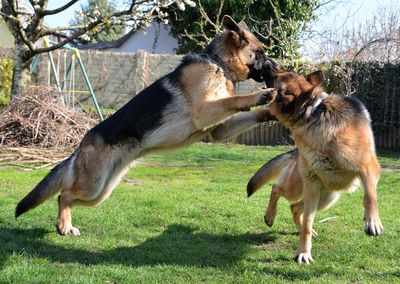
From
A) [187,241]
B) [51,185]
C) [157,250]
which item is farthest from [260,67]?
[51,185]

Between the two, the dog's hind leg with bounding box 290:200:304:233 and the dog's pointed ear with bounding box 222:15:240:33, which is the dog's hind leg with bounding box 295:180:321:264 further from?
the dog's pointed ear with bounding box 222:15:240:33

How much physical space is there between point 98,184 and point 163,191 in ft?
9.06

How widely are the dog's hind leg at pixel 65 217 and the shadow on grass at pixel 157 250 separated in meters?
0.26

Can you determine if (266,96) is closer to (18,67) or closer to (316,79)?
(316,79)

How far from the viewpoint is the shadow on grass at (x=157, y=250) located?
509 centimetres

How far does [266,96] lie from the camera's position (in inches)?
205

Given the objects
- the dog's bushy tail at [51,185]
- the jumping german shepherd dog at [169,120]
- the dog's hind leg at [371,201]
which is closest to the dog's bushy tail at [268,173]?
the jumping german shepherd dog at [169,120]

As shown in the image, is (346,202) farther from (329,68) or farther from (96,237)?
(329,68)

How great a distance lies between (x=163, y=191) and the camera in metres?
8.59

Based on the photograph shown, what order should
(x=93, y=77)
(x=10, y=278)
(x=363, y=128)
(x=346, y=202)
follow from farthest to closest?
(x=93, y=77), (x=346, y=202), (x=363, y=128), (x=10, y=278)

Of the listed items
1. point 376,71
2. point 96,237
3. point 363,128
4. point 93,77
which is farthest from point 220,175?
point 93,77

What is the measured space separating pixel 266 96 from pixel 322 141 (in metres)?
0.74

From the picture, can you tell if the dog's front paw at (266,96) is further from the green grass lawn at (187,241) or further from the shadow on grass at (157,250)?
the shadow on grass at (157,250)

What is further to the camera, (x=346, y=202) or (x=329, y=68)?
(x=329, y=68)
